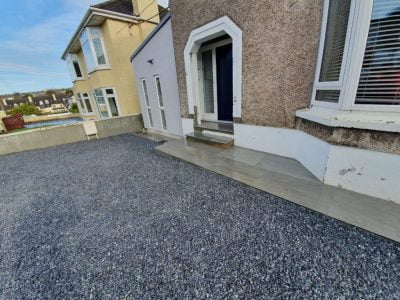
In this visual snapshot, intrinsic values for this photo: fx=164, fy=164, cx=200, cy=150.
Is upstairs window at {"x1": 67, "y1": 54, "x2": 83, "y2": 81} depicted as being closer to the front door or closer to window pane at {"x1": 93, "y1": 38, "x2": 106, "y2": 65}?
window pane at {"x1": 93, "y1": 38, "x2": 106, "y2": 65}

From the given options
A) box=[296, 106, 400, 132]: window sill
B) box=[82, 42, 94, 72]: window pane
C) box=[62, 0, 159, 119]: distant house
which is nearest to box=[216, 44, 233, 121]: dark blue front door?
box=[296, 106, 400, 132]: window sill

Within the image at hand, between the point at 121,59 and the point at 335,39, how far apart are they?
10.6 m

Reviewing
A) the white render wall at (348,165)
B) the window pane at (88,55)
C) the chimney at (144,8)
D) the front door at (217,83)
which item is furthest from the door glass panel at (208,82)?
the window pane at (88,55)

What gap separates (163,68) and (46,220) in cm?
558

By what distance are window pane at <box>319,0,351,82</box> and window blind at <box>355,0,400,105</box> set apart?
34cm

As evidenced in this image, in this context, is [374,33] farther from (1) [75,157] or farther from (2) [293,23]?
(1) [75,157]

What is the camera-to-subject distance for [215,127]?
5137 mm

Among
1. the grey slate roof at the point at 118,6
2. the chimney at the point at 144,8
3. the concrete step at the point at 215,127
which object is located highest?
the grey slate roof at the point at 118,6

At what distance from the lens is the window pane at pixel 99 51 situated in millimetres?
9641

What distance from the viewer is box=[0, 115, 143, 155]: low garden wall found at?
657 centimetres

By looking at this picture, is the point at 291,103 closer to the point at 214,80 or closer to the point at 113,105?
the point at 214,80

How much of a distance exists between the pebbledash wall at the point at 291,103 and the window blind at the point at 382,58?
0.51 m


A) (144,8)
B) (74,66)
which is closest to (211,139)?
(144,8)

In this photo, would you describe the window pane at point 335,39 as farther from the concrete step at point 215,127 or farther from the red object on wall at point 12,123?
the red object on wall at point 12,123
